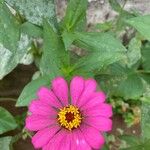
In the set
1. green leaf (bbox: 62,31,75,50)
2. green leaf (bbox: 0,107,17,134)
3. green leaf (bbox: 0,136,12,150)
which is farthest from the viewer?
green leaf (bbox: 0,136,12,150)

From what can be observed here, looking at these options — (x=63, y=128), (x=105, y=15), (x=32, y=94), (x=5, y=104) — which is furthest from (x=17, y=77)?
(x=63, y=128)

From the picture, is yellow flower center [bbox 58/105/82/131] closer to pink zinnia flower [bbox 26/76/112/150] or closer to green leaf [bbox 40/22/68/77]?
pink zinnia flower [bbox 26/76/112/150]

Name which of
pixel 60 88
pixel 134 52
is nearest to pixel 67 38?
pixel 60 88

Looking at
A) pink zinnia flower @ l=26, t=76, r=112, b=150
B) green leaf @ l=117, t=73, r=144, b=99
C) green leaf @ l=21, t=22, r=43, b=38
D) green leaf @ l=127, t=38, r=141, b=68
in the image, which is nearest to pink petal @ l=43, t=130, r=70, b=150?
pink zinnia flower @ l=26, t=76, r=112, b=150

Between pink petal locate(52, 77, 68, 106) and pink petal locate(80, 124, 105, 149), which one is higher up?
pink petal locate(52, 77, 68, 106)

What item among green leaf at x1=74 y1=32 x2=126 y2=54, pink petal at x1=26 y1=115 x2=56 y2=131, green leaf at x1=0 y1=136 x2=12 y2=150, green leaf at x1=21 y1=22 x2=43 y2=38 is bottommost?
green leaf at x1=0 y1=136 x2=12 y2=150

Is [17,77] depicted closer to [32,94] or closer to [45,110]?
[32,94]

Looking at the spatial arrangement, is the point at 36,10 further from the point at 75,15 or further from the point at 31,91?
the point at 31,91
